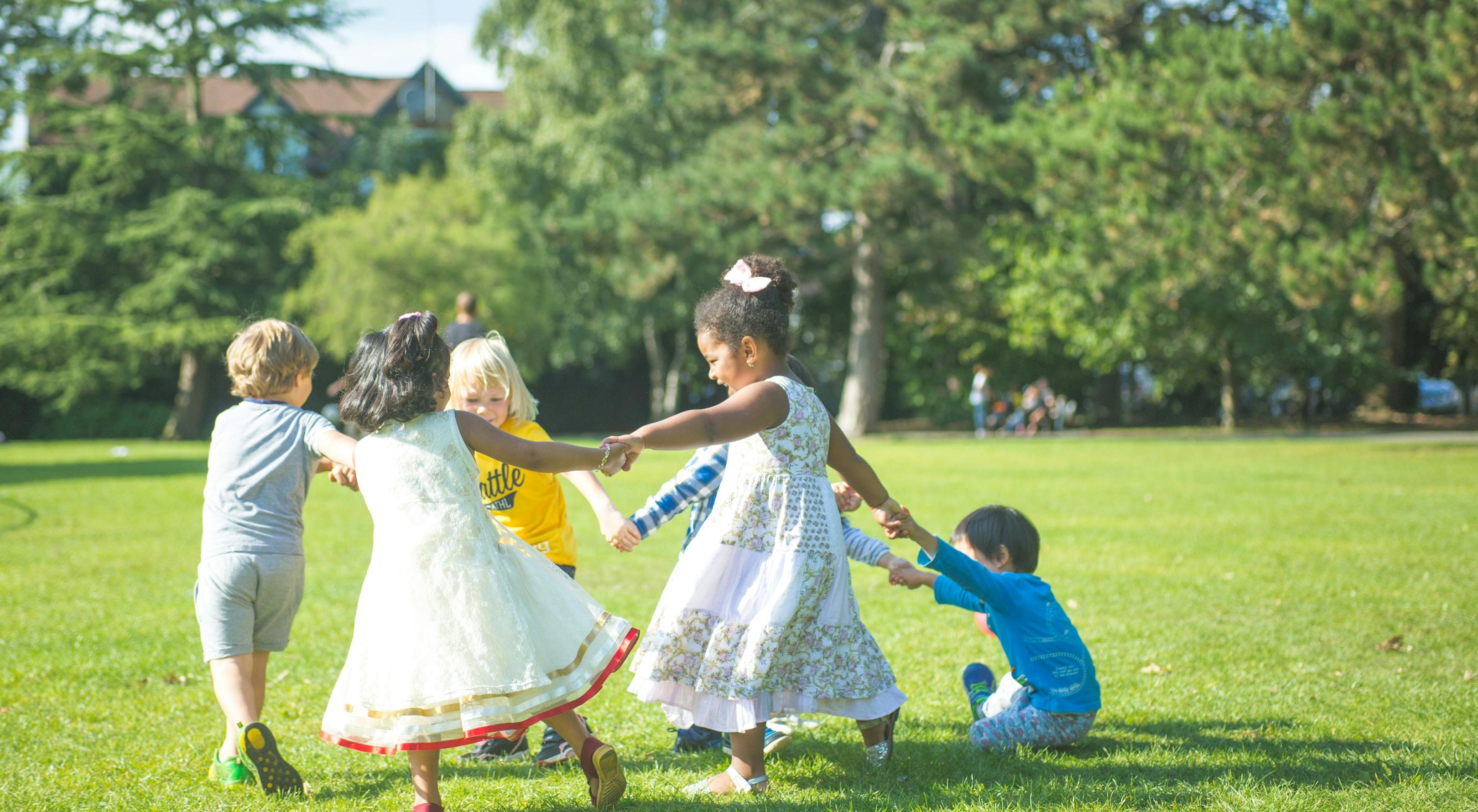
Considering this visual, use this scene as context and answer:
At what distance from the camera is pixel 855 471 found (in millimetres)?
3580

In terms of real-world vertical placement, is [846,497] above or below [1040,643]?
above

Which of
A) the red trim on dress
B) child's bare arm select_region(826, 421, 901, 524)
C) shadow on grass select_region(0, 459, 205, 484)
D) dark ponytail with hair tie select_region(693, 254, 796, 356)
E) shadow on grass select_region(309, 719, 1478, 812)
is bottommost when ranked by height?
shadow on grass select_region(309, 719, 1478, 812)

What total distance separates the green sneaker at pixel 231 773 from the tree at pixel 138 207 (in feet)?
85.8

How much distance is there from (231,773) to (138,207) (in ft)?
101

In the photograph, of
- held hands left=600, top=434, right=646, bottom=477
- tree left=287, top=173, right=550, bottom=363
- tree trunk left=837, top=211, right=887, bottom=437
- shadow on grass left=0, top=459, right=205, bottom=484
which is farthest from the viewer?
tree trunk left=837, top=211, right=887, bottom=437

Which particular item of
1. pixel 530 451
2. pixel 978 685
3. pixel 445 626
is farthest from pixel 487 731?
pixel 978 685

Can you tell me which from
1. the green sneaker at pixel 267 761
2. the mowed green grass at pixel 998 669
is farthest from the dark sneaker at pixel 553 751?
the green sneaker at pixel 267 761

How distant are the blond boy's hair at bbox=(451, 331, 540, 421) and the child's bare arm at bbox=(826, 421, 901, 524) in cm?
112

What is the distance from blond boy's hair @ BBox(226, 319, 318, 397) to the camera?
12.0 feet

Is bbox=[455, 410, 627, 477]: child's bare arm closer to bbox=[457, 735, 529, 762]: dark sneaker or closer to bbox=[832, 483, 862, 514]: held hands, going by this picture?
bbox=[832, 483, 862, 514]: held hands

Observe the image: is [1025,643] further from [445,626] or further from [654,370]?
[654,370]

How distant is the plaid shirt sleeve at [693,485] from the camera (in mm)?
3740

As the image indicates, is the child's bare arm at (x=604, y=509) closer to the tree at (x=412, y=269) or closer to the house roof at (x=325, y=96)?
the tree at (x=412, y=269)

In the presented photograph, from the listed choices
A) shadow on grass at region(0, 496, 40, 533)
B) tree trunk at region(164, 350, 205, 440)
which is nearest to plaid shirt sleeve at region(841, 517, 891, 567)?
shadow on grass at region(0, 496, 40, 533)
